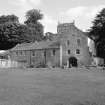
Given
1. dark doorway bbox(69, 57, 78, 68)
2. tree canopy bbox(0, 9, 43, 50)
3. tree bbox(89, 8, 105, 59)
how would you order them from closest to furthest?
dark doorway bbox(69, 57, 78, 68) → tree bbox(89, 8, 105, 59) → tree canopy bbox(0, 9, 43, 50)

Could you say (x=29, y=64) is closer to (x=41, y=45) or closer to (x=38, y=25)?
(x=41, y=45)

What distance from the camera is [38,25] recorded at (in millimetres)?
99250

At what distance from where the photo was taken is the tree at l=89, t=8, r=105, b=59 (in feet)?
208

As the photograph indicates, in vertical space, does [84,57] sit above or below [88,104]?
above

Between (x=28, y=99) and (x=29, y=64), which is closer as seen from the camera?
(x=28, y=99)

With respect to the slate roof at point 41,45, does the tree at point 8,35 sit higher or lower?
higher

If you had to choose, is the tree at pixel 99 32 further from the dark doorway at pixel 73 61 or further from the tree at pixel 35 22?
the tree at pixel 35 22

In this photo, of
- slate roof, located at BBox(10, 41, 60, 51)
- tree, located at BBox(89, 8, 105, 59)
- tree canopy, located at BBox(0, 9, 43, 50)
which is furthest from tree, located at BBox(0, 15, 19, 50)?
tree, located at BBox(89, 8, 105, 59)

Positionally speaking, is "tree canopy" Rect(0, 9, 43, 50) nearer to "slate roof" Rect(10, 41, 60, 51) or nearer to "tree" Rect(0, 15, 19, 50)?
"tree" Rect(0, 15, 19, 50)

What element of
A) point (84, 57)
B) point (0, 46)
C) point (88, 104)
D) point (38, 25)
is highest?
point (38, 25)

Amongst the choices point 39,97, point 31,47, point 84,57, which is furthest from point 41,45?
point 39,97

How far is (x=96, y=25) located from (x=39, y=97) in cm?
5606

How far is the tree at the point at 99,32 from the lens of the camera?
6349 centimetres

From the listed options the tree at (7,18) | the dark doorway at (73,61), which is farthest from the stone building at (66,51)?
the tree at (7,18)
